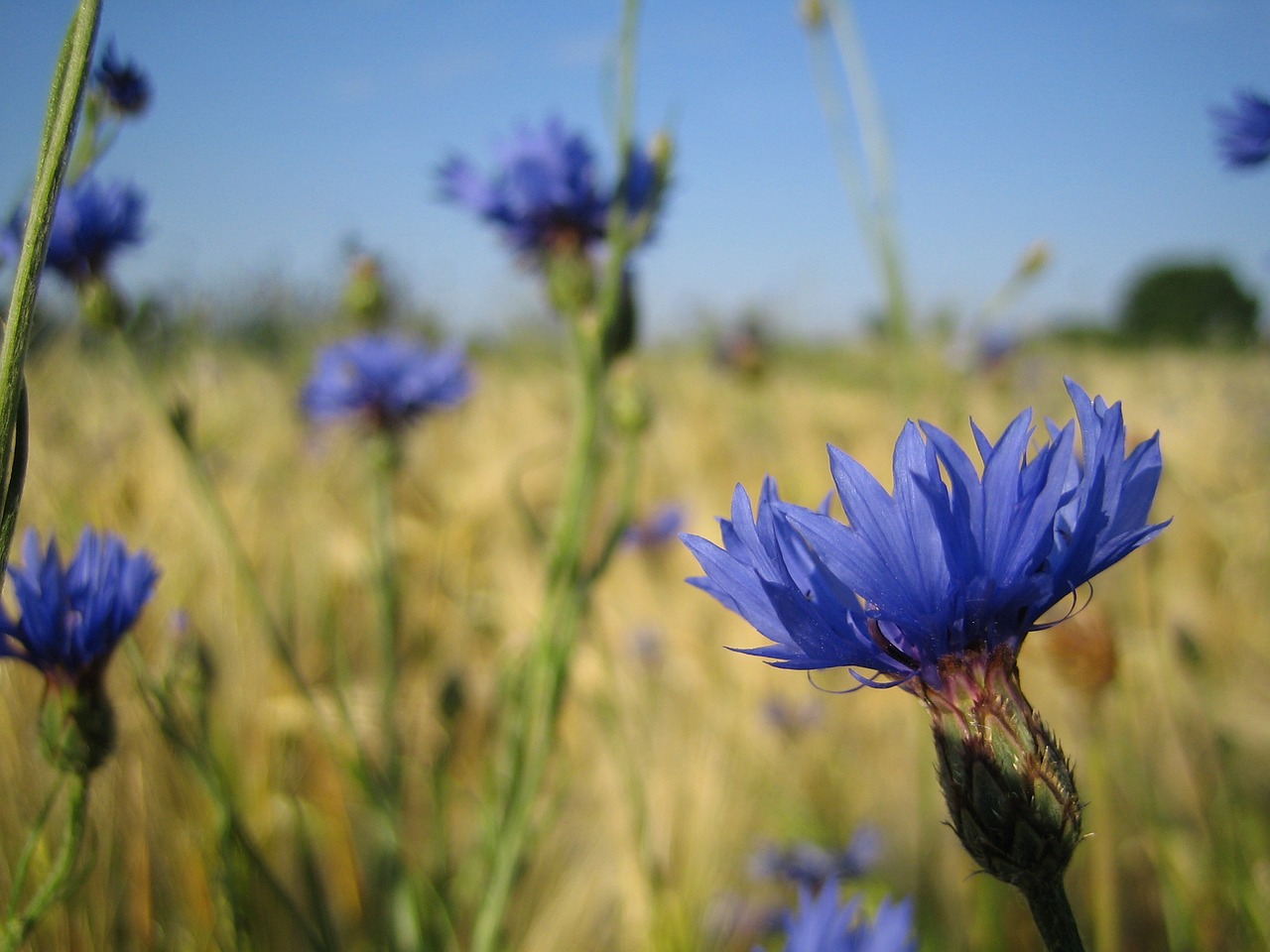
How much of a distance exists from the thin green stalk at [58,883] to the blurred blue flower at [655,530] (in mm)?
1370

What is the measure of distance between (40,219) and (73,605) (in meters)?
0.36

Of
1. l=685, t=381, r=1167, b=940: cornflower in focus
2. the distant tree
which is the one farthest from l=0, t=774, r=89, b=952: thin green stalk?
the distant tree

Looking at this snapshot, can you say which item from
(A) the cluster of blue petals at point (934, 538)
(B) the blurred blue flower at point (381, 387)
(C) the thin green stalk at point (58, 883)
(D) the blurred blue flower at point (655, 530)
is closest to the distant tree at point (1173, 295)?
(D) the blurred blue flower at point (655, 530)

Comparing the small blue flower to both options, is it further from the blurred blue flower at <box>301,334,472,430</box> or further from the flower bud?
the blurred blue flower at <box>301,334,472,430</box>

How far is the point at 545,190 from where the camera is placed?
1.19 m

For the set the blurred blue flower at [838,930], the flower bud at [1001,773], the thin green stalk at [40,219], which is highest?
the thin green stalk at [40,219]

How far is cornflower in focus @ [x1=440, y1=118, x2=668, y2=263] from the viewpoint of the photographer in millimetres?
1191

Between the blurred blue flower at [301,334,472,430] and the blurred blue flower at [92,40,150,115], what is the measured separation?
754 mm

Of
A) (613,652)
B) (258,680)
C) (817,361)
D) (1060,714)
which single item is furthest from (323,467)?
(817,361)

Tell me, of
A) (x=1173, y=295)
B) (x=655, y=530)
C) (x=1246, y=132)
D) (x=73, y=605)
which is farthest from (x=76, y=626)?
(x=1173, y=295)

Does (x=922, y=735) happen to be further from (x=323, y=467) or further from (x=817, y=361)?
(x=817, y=361)

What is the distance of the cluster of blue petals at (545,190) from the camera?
3.91 ft

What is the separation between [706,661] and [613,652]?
184 mm

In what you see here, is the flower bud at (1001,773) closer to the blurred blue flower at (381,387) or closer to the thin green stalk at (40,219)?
the thin green stalk at (40,219)
